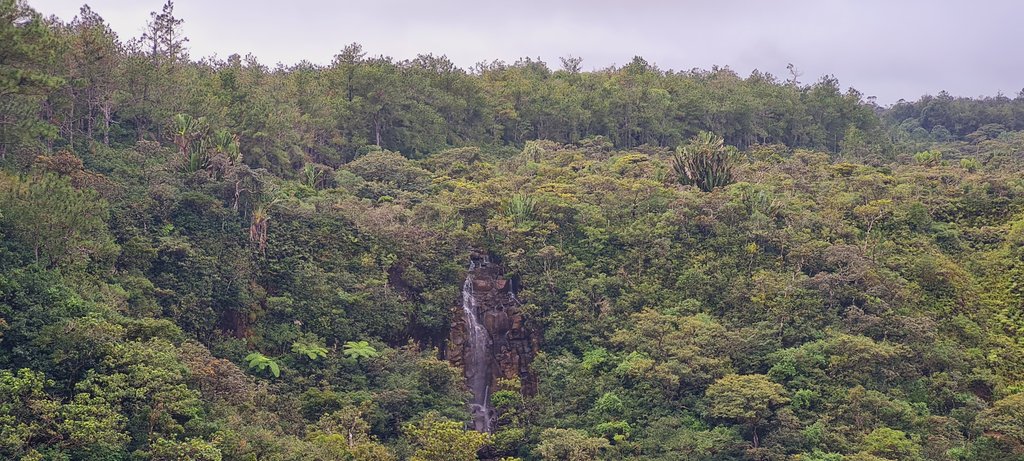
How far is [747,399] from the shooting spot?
23281 mm

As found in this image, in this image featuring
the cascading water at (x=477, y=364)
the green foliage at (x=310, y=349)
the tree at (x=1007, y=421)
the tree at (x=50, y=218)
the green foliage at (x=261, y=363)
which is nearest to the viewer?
the tree at (x=50, y=218)

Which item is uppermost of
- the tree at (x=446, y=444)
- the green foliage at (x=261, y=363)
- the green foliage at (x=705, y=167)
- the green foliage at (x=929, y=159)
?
the green foliage at (x=929, y=159)

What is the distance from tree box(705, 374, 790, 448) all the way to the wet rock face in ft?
21.7

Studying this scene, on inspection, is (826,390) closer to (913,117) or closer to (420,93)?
(420,93)

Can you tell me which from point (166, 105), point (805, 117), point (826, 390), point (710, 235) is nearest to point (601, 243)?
point (710, 235)

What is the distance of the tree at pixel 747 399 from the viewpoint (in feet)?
75.7

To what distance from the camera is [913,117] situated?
76.9 meters

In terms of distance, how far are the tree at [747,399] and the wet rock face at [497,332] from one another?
661 cm

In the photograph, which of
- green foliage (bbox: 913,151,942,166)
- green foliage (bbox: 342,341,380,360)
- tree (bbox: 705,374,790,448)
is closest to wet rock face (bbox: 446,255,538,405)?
green foliage (bbox: 342,341,380,360)

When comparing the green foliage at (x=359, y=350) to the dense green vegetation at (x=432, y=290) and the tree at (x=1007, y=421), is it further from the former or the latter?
the tree at (x=1007, y=421)

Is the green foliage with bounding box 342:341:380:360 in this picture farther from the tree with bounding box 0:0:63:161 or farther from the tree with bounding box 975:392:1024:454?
the tree with bounding box 975:392:1024:454

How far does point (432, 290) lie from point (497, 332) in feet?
8.21

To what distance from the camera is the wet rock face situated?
28.9 m

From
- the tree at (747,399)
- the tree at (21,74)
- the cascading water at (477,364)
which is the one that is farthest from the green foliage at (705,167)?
the tree at (21,74)
